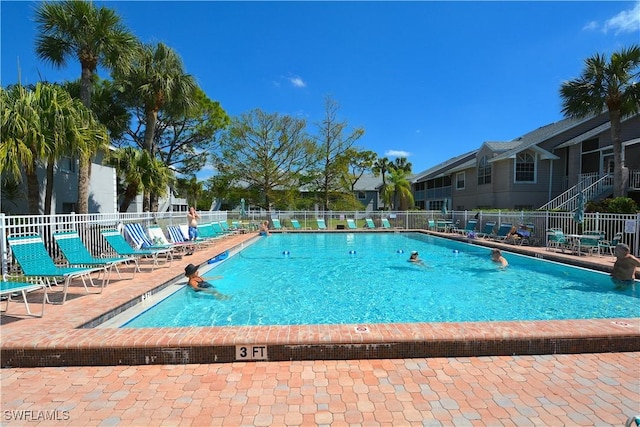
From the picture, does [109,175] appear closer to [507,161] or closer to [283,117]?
[283,117]

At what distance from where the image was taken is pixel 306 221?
84.2 ft

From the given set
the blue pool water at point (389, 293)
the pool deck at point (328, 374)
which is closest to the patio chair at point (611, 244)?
the blue pool water at point (389, 293)

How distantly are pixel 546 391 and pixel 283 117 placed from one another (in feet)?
97.3

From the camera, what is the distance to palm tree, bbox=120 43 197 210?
15.9 meters

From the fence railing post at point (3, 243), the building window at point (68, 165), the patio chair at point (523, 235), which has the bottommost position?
the patio chair at point (523, 235)

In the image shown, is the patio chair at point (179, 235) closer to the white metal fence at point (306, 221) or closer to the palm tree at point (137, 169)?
the white metal fence at point (306, 221)

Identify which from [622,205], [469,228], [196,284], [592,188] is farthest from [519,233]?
[196,284]

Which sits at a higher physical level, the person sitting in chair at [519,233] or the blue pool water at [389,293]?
the person sitting in chair at [519,233]

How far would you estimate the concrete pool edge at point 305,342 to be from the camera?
3547 millimetres

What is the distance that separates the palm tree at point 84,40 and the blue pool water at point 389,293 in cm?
724

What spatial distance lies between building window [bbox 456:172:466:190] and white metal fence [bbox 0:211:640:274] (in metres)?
6.74

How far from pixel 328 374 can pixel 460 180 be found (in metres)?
29.9

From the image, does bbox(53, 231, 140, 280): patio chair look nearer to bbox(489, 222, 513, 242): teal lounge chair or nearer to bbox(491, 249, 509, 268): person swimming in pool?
bbox(491, 249, 509, 268): person swimming in pool

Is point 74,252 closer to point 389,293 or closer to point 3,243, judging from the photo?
point 3,243
